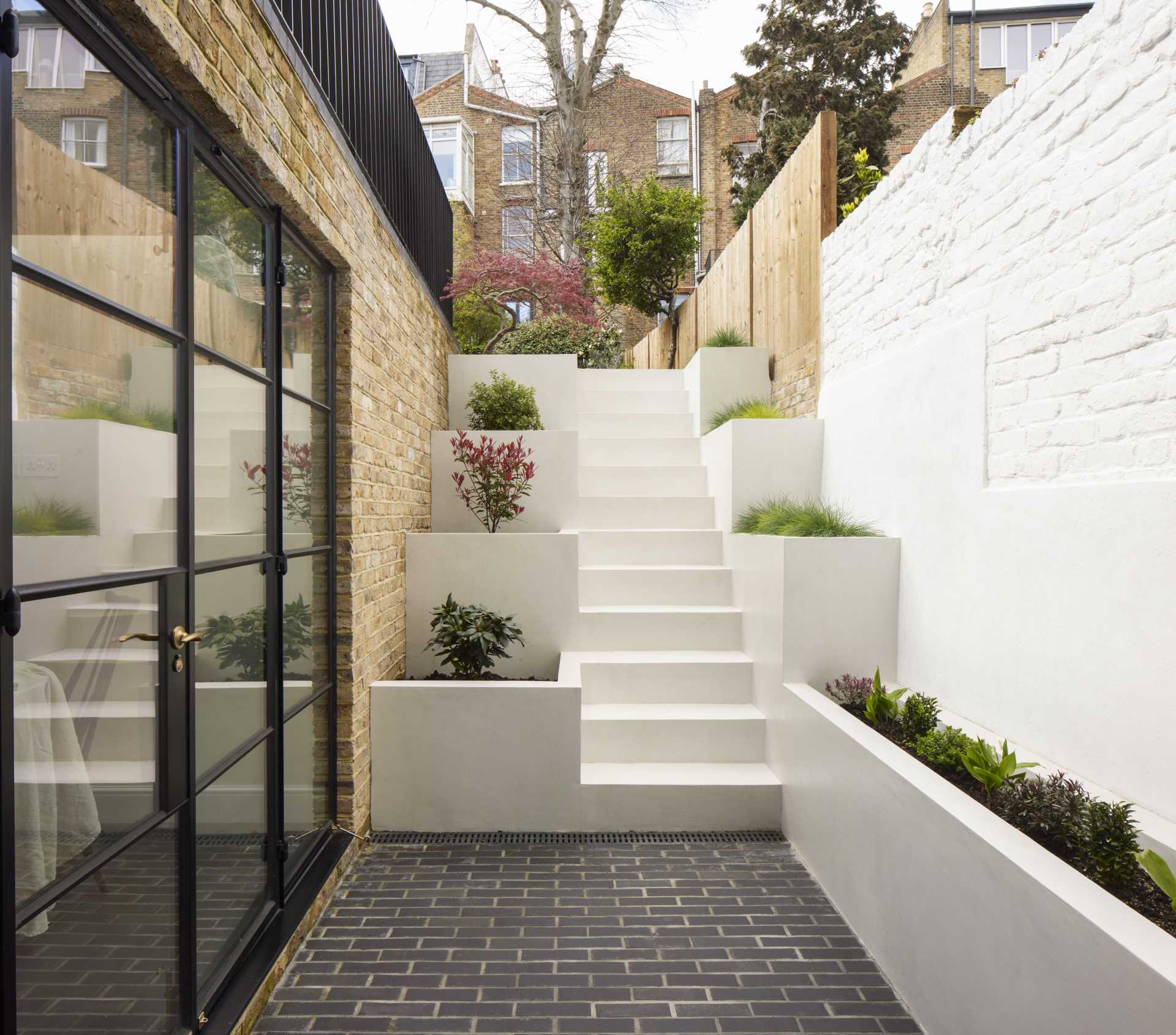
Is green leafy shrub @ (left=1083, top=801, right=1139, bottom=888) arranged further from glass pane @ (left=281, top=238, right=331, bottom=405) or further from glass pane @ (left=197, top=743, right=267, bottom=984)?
glass pane @ (left=281, top=238, right=331, bottom=405)

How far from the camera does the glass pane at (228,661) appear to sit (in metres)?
2.25

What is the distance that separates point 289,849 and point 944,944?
227 cm

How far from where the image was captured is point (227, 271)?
8.01 ft

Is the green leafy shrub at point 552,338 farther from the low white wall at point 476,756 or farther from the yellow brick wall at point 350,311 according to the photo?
the low white wall at point 476,756

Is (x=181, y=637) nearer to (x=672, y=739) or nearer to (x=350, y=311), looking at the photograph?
(x=350, y=311)

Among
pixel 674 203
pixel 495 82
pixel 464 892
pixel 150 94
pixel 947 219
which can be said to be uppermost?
pixel 495 82

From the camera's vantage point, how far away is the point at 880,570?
4.08 metres

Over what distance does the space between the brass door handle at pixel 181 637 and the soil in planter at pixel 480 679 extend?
1.94 meters

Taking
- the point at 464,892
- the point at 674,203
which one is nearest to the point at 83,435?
the point at 464,892

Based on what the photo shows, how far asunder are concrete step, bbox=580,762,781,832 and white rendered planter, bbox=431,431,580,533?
2.14 meters

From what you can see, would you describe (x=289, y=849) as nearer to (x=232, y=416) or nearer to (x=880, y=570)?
(x=232, y=416)

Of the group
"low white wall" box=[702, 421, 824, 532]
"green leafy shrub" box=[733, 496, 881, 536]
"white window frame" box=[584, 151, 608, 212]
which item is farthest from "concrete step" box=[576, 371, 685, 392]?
"white window frame" box=[584, 151, 608, 212]

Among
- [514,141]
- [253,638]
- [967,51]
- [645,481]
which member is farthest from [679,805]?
[967,51]

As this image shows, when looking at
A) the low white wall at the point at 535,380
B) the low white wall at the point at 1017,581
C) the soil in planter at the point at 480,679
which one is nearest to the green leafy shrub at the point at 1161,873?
the low white wall at the point at 1017,581
